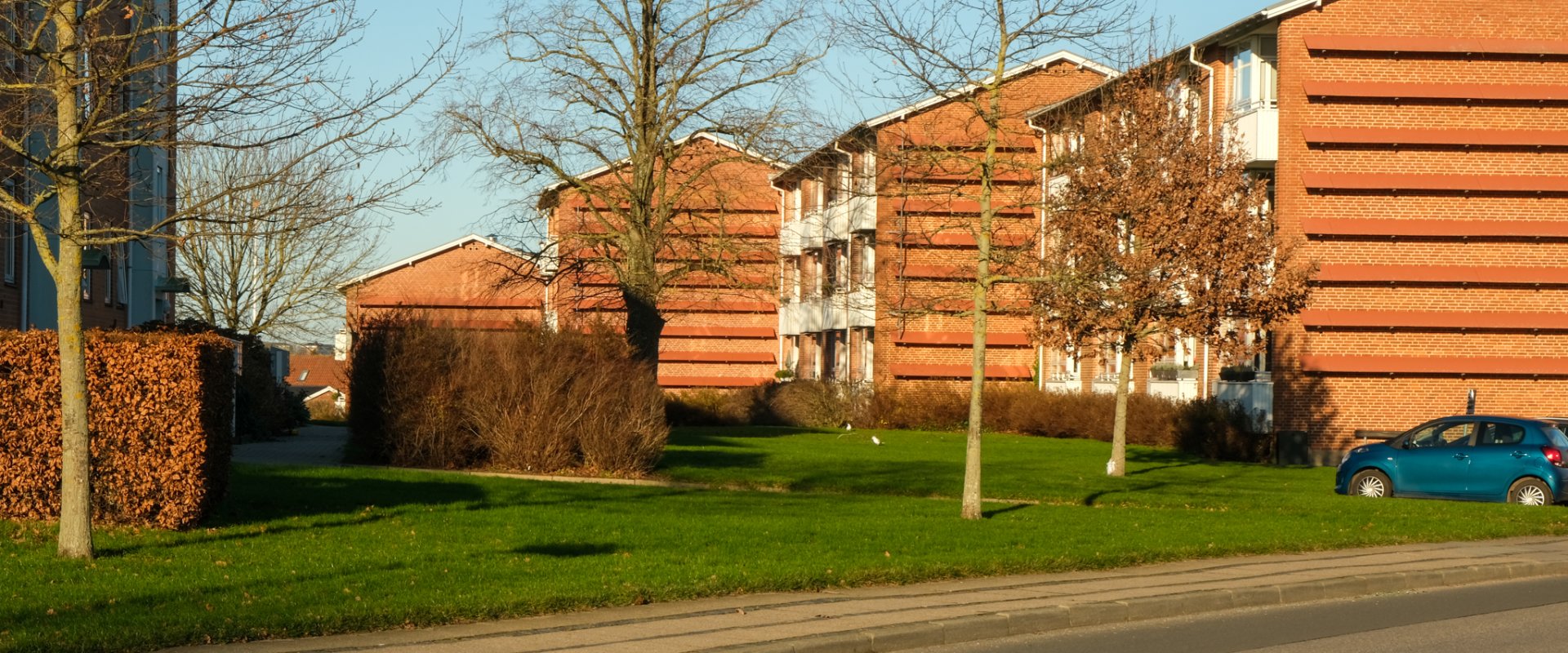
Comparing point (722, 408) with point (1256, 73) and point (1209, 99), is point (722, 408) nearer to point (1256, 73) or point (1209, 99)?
point (1209, 99)

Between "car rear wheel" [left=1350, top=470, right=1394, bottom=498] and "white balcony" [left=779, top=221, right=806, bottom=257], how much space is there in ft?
115

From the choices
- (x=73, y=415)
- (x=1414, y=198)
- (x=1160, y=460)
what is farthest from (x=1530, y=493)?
(x=73, y=415)

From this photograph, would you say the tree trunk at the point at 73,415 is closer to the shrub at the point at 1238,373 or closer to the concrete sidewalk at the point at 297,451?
the concrete sidewalk at the point at 297,451

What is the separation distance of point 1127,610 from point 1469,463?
529 inches

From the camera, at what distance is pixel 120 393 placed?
1398cm

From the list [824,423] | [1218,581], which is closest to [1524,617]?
[1218,581]

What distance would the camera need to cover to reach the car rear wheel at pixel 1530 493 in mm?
22172

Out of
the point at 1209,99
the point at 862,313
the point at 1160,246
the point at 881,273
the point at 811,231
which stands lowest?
the point at 862,313

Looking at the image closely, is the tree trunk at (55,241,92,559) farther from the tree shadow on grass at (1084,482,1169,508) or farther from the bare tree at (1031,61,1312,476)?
the bare tree at (1031,61,1312,476)

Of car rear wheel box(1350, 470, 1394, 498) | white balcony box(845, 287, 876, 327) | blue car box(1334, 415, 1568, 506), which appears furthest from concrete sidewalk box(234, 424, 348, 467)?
white balcony box(845, 287, 876, 327)

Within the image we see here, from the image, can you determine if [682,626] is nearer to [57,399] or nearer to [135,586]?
[135,586]

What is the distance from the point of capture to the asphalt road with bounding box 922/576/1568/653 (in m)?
10.4

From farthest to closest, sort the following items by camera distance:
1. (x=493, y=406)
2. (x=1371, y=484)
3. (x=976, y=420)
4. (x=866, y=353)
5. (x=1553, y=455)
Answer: (x=866, y=353) < (x=1371, y=484) < (x=493, y=406) < (x=1553, y=455) < (x=976, y=420)

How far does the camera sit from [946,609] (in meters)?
11.2
